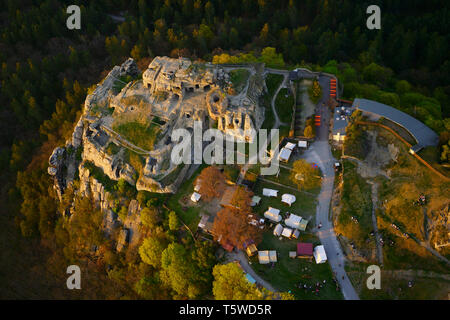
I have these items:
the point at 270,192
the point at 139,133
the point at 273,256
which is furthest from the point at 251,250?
the point at 139,133

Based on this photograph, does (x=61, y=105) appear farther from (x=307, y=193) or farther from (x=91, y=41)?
(x=307, y=193)

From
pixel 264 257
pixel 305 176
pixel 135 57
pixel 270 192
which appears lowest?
pixel 264 257

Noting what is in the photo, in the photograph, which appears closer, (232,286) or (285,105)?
(232,286)

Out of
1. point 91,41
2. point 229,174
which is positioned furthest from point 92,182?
point 91,41

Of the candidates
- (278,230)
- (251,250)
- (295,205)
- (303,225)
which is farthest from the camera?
(295,205)

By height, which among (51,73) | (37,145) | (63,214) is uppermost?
(51,73)

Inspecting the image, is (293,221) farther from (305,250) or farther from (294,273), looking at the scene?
(294,273)

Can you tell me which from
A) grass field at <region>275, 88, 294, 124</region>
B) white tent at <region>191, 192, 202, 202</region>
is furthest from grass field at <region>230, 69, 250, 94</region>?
white tent at <region>191, 192, 202, 202</region>
